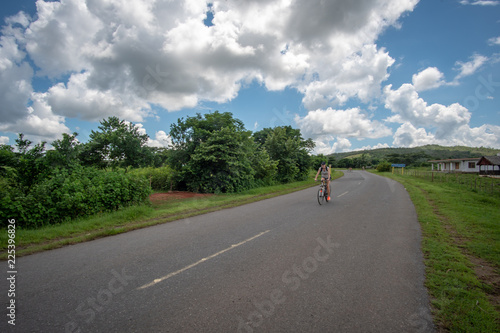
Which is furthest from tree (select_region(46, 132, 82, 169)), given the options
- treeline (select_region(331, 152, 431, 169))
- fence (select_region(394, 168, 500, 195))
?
treeline (select_region(331, 152, 431, 169))

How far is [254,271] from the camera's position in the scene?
157 inches

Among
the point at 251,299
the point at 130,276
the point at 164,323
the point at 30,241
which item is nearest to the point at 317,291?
the point at 251,299

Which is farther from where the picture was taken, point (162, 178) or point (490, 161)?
point (490, 161)

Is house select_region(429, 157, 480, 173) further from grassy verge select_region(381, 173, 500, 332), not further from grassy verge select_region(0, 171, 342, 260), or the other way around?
grassy verge select_region(0, 171, 342, 260)

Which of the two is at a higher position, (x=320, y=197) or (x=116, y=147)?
(x=116, y=147)

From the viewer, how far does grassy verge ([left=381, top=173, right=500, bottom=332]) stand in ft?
9.15

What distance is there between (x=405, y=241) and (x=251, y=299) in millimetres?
4559

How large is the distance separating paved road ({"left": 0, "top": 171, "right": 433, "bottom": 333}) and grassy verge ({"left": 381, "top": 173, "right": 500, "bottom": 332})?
20cm

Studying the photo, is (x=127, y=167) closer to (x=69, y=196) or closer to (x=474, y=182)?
(x=69, y=196)

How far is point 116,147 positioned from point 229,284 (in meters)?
13.4

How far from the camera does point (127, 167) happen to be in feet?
40.5

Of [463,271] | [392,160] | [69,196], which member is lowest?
[463,271]

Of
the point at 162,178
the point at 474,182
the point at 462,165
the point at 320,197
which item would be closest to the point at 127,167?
the point at 162,178

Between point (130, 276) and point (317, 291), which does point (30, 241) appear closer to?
point (130, 276)
